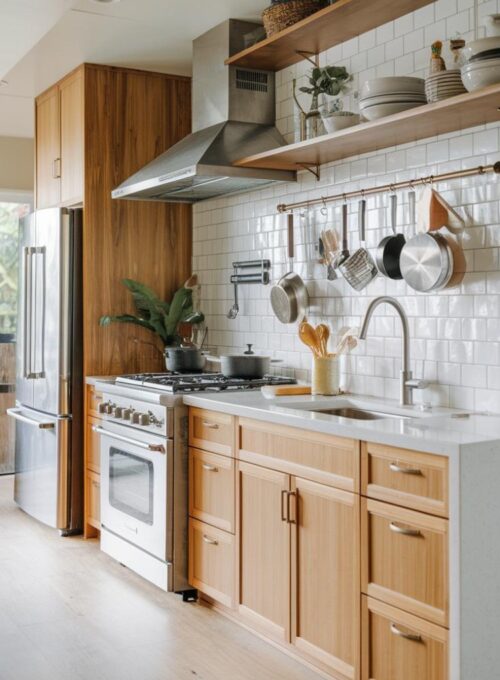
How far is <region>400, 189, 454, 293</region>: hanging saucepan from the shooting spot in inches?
121

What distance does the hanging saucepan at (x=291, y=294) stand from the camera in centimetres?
401

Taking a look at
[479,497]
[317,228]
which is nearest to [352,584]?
[479,497]

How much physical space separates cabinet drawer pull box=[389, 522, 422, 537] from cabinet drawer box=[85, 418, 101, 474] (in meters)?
2.31

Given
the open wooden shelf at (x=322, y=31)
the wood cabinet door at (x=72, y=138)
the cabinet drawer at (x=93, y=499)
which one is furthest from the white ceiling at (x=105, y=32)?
the cabinet drawer at (x=93, y=499)

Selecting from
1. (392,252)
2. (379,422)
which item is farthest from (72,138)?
(379,422)

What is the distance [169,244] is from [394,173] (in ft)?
6.02

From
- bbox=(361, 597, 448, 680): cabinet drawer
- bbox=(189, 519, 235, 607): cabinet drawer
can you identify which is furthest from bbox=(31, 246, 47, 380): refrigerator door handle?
bbox=(361, 597, 448, 680): cabinet drawer

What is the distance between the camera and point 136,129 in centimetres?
482

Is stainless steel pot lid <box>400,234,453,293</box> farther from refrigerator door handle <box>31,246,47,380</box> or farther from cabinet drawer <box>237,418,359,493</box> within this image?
refrigerator door handle <box>31,246,47,380</box>

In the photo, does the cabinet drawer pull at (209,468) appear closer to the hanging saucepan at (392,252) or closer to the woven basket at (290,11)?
the hanging saucepan at (392,252)

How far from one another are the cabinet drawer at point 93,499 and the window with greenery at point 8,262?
2503 mm

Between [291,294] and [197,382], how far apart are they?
607mm

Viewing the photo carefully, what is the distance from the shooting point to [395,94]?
3109 mm

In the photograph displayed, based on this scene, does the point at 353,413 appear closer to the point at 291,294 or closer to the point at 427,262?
the point at 427,262
